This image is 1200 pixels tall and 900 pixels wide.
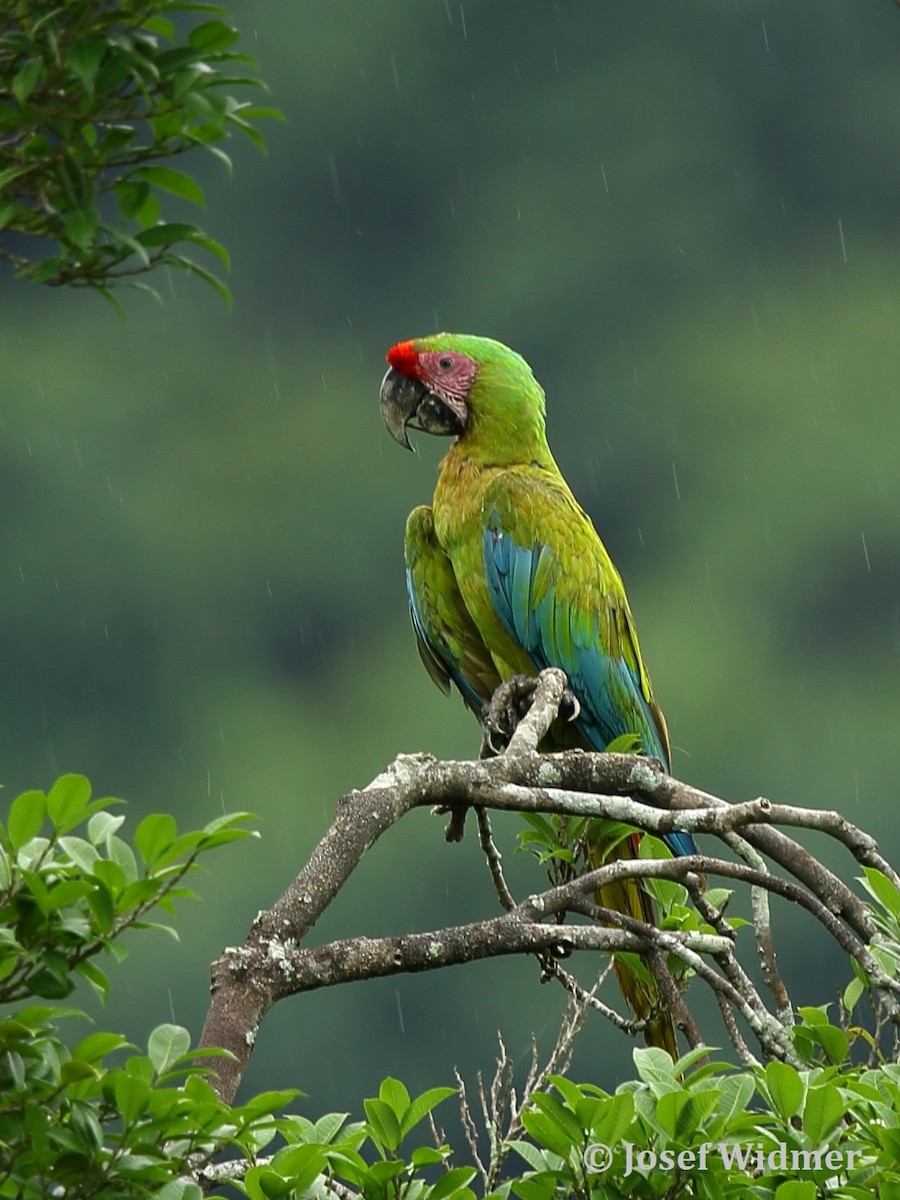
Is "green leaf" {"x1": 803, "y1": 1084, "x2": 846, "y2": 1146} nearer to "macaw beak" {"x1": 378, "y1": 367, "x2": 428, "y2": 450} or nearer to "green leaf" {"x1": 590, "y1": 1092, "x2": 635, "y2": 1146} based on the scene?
"green leaf" {"x1": 590, "y1": 1092, "x2": 635, "y2": 1146}

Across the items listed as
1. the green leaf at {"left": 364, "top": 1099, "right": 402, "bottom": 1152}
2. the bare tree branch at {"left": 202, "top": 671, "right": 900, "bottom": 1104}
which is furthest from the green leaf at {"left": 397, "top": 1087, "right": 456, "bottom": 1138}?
the bare tree branch at {"left": 202, "top": 671, "right": 900, "bottom": 1104}

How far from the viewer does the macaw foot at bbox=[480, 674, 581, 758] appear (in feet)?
7.05

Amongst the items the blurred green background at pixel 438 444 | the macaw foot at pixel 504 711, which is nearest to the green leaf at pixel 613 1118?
the macaw foot at pixel 504 711

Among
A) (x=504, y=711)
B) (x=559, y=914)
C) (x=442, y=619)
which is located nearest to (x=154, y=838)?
(x=559, y=914)

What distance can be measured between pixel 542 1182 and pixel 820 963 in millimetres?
11221

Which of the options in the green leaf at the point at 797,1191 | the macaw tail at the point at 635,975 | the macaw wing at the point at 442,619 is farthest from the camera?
the macaw wing at the point at 442,619

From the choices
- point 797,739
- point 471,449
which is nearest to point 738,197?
point 797,739

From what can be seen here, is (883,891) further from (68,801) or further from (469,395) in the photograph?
(469,395)

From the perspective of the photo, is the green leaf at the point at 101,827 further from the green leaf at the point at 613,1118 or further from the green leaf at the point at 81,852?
the green leaf at the point at 613,1118

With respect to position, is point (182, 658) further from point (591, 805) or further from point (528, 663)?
point (591, 805)

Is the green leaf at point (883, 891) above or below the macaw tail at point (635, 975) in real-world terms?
above

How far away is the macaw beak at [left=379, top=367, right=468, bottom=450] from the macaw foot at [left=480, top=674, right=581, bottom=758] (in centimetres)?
67

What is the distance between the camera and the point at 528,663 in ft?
8.80

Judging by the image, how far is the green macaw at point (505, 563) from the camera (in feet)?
8.66
